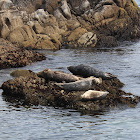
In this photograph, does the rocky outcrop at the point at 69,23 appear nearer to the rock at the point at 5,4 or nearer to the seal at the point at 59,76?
the rock at the point at 5,4

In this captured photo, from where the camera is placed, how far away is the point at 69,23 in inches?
1699

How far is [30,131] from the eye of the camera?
392 inches

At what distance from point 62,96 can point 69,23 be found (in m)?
30.7

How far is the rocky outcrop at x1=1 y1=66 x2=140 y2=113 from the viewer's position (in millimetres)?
12906

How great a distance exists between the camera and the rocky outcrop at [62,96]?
12906 mm

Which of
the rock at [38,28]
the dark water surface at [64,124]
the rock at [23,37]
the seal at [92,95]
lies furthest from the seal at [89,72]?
the rock at [38,28]

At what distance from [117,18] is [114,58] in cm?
1863

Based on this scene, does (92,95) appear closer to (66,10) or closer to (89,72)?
(89,72)

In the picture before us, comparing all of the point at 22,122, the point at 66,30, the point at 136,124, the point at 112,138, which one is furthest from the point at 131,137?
the point at 66,30

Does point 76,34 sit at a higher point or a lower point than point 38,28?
lower

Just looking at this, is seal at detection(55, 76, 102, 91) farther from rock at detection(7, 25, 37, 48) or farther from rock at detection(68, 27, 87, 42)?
rock at detection(68, 27, 87, 42)

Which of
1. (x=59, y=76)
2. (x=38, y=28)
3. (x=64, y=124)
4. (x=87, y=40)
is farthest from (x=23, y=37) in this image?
(x=64, y=124)

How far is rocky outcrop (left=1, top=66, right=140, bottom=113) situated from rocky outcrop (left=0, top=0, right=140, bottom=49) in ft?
66.2

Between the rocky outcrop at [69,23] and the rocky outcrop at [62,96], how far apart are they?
66.2 ft
